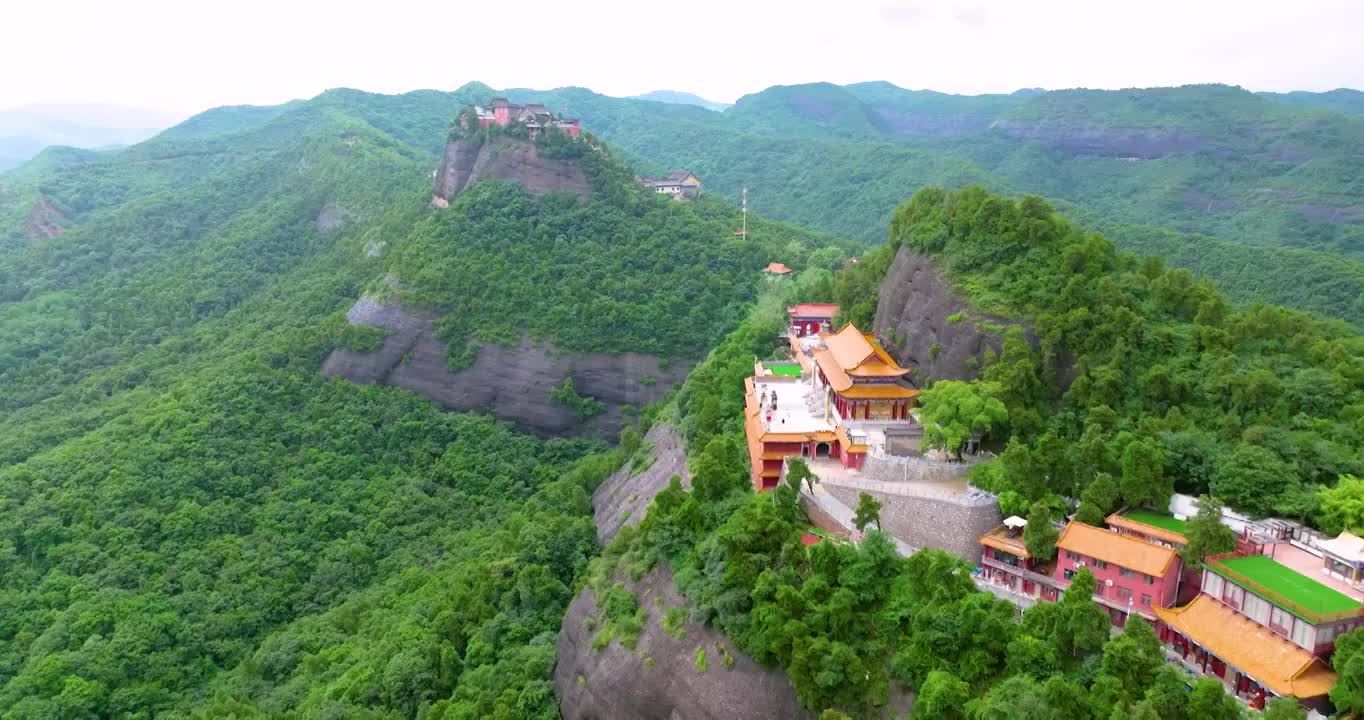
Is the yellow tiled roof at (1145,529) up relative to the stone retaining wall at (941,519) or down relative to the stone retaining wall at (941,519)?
A: up

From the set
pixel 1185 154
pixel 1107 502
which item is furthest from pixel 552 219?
pixel 1185 154

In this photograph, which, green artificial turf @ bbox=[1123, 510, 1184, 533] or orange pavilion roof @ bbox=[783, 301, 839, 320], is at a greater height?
orange pavilion roof @ bbox=[783, 301, 839, 320]

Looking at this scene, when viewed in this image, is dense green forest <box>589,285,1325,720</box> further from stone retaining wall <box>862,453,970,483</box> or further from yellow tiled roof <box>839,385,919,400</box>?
yellow tiled roof <box>839,385,919,400</box>

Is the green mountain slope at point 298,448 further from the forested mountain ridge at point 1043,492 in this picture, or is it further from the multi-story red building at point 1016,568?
the multi-story red building at point 1016,568

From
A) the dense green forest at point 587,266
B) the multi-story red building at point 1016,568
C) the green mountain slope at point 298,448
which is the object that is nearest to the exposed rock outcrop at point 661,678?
the green mountain slope at point 298,448

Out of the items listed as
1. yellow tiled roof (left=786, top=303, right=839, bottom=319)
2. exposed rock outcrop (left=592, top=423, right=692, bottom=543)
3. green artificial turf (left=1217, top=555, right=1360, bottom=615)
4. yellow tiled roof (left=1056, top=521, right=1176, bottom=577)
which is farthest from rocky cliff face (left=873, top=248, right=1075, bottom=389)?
exposed rock outcrop (left=592, top=423, right=692, bottom=543)

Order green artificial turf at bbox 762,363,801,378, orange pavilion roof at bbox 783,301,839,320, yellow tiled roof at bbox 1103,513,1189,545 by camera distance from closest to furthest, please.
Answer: yellow tiled roof at bbox 1103,513,1189,545 → green artificial turf at bbox 762,363,801,378 → orange pavilion roof at bbox 783,301,839,320
